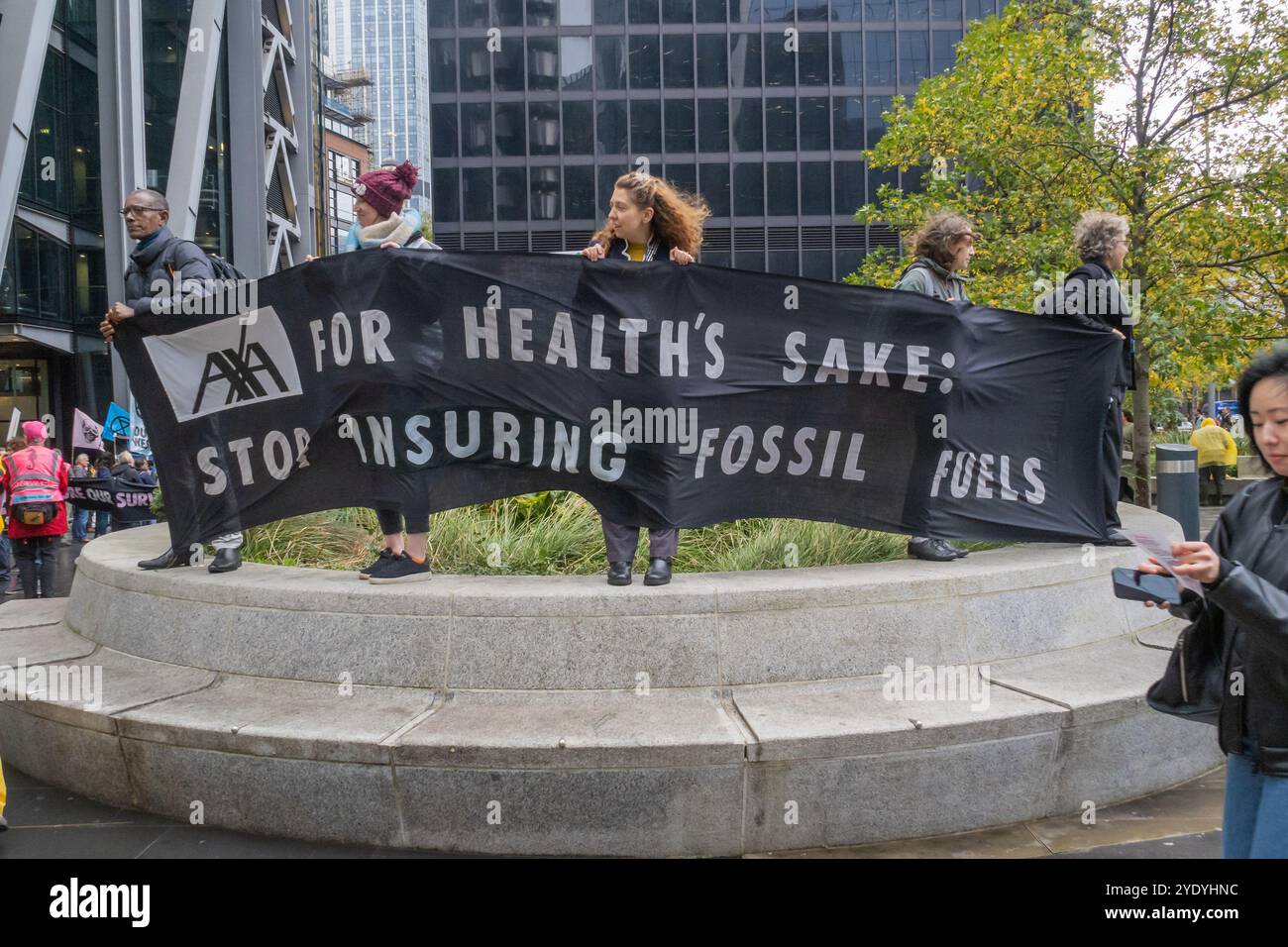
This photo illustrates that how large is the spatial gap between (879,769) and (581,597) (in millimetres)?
1552

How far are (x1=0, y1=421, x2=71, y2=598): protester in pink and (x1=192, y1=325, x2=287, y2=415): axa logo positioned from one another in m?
5.98

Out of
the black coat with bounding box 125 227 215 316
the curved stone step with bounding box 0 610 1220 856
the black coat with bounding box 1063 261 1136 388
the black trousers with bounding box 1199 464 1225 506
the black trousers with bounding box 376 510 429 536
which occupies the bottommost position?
the black trousers with bounding box 1199 464 1225 506

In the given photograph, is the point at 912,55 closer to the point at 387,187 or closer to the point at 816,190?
the point at 816,190

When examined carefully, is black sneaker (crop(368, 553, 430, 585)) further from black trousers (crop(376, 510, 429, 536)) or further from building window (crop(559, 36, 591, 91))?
building window (crop(559, 36, 591, 91))

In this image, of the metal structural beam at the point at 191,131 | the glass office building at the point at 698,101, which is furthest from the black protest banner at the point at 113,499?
the glass office building at the point at 698,101

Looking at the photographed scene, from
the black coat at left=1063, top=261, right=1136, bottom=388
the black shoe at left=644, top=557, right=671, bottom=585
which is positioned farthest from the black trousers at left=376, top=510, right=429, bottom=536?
the black coat at left=1063, top=261, right=1136, bottom=388

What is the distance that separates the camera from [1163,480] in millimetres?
9539

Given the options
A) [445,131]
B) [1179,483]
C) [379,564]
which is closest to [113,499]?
[379,564]

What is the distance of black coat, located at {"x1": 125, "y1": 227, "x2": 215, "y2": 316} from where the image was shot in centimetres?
628

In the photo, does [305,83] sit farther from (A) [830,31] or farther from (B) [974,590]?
(B) [974,590]

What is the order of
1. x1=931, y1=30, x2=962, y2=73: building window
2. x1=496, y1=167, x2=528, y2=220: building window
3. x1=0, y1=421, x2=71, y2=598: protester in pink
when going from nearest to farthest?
1. x1=0, y1=421, x2=71, y2=598: protester in pink
2. x1=931, y1=30, x2=962, y2=73: building window
3. x1=496, y1=167, x2=528, y2=220: building window

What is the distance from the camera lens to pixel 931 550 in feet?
19.5

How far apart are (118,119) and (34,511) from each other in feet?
66.8

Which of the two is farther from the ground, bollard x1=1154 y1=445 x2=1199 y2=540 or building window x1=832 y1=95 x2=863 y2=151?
Answer: building window x1=832 y1=95 x2=863 y2=151
